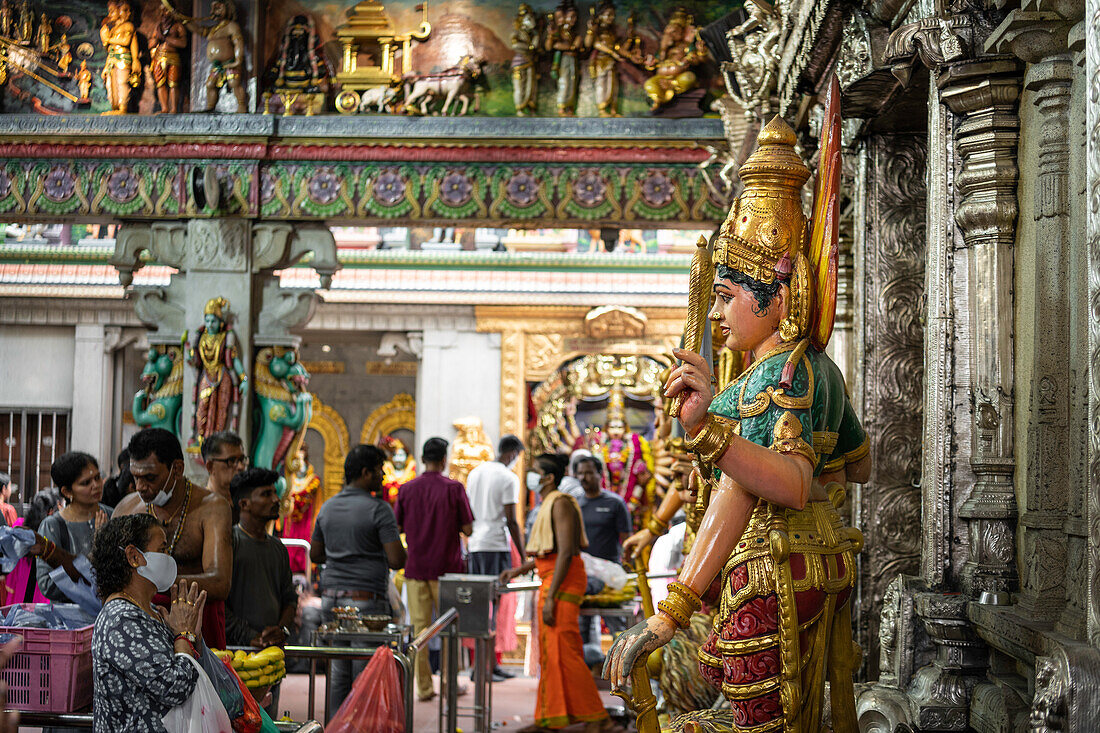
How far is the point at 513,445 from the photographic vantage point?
1027 cm

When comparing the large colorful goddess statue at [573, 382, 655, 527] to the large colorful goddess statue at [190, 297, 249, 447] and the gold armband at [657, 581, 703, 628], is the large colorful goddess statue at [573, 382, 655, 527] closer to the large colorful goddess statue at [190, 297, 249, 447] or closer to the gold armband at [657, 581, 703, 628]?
the large colorful goddess statue at [190, 297, 249, 447]

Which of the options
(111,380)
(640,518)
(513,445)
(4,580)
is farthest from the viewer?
(111,380)

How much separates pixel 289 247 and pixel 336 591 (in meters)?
3.29

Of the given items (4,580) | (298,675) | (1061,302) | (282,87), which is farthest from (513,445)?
(1061,302)

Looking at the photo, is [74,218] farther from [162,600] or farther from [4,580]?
[162,600]

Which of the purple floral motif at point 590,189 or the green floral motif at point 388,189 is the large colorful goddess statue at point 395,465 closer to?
the green floral motif at point 388,189

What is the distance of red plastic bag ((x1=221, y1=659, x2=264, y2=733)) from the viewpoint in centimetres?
376

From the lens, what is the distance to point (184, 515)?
15.5 feet

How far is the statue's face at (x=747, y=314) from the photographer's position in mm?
3051

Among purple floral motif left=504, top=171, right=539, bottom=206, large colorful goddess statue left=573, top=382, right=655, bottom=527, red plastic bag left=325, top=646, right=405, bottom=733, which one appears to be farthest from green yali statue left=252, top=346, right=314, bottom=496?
large colorful goddess statue left=573, top=382, right=655, bottom=527

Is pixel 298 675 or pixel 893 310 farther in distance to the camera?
pixel 298 675

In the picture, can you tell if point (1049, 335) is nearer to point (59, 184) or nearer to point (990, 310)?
point (990, 310)

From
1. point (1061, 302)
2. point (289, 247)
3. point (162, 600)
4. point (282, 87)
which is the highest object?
point (282, 87)

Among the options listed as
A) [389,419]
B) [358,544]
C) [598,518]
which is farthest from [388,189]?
[389,419]
